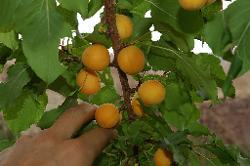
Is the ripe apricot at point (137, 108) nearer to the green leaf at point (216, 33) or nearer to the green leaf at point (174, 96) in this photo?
the green leaf at point (174, 96)

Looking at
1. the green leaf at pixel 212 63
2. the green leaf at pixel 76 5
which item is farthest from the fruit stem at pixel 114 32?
the green leaf at pixel 212 63

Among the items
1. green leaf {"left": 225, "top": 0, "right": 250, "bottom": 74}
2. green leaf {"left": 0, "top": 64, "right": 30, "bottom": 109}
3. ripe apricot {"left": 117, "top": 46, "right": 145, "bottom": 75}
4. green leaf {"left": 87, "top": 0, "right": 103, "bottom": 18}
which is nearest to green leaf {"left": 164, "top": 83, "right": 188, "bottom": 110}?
ripe apricot {"left": 117, "top": 46, "right": 145, "bottom": 75}

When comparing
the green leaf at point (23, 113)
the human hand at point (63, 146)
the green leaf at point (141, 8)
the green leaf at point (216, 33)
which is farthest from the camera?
the green leaf at point (23, 113)

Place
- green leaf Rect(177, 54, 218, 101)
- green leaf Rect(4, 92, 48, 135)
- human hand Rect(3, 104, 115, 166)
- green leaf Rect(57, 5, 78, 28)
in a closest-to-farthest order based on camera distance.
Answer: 1. human hand Rect(3, 104, 115, 166)
2. green leaf Rect(177, 54, 218, 101)
3. green leaf Rect(57, 5, 78, 28)
4. green leaf Rect(4, 92, 48, 135)

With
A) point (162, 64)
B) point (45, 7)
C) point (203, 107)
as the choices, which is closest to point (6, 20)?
point (45, 7)

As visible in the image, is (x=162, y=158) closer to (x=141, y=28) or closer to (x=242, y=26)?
(x=141, y=28)

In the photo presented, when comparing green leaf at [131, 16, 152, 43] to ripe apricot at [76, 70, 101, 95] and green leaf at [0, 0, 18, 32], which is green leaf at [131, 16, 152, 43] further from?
green leaf at [0, 0, 18, 32]

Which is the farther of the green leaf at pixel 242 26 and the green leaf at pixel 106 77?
the green leaf at pixel 106 77
